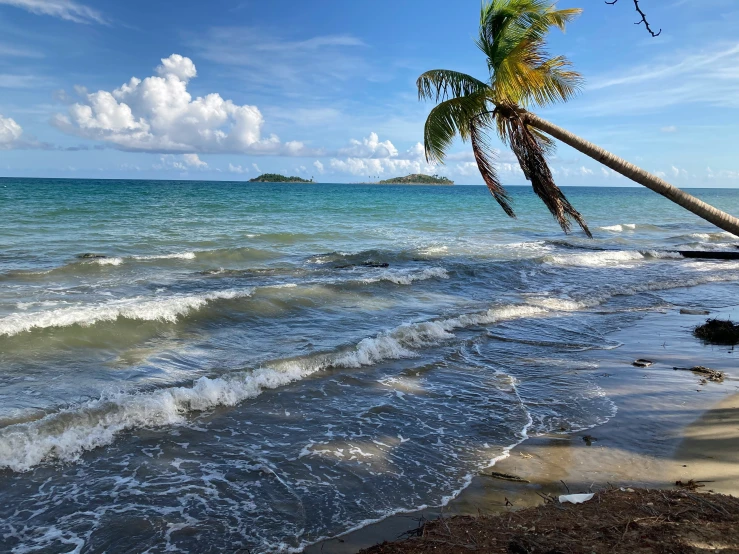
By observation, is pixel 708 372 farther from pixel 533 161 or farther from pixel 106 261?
pixel 106 261

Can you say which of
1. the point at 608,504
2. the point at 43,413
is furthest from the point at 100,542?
the point at 608,504

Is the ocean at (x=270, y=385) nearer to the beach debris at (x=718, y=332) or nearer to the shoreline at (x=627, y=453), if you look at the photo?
the shoreline at (x=627, y=453)

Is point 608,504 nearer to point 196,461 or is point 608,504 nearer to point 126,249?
point 196,461

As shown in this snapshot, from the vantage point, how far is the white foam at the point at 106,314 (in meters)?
9.91

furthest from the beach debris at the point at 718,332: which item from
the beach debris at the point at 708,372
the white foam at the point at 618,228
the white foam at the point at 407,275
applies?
the white foam at the point at 618,228

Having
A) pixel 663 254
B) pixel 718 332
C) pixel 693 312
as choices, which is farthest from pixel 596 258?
pixel 718 332

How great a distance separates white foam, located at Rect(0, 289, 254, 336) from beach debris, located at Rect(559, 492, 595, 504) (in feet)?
28.6

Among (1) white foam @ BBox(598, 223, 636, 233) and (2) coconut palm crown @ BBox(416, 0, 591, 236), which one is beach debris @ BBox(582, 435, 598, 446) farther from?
(1) white foam @ BBox(598, 223, 636, 233)

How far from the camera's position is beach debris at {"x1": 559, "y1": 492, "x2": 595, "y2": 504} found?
4.48m

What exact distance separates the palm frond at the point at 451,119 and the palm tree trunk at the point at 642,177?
3.48 ft

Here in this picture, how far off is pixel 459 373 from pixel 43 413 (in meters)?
5.71

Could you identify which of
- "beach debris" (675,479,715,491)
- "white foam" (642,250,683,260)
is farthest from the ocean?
"white foam" (642,250,683,260)

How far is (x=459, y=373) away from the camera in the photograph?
8688 mm

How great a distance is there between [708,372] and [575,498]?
202 inches
